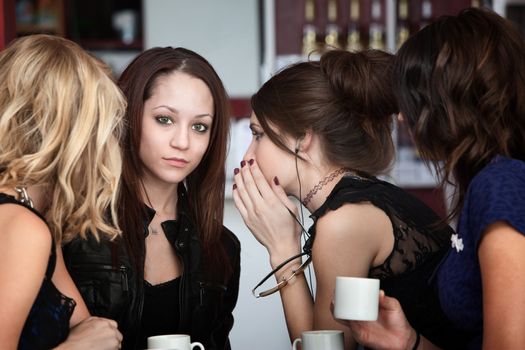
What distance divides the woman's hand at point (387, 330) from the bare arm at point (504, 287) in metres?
0.37

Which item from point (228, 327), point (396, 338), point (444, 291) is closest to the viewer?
point (444, 291)

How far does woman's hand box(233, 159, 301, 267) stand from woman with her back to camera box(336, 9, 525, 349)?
2.02 ft

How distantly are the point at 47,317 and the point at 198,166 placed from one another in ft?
2.97

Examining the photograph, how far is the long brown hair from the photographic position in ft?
6.95

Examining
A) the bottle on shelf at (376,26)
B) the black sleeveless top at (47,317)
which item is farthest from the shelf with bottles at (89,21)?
the black sleeveless top at (47,317)

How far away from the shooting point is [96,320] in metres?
1.65

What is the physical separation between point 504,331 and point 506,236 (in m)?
0.15

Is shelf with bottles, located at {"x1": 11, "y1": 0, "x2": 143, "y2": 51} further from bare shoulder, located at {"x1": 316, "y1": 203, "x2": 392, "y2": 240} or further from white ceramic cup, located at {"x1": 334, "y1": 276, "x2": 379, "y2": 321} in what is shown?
white ceramic cup, located at {"x1": 334, "y1": 276, "x2": 379, "y2": 321}

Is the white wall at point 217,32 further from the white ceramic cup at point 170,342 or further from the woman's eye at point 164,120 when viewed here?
the white ceramic cup at point 170,342

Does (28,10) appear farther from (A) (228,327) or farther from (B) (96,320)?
(B) (96,320)

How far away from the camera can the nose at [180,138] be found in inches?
82.4

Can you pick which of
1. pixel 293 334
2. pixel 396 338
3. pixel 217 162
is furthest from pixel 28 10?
pixel 396 338

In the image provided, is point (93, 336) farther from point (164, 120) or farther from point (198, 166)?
point (198, 166)

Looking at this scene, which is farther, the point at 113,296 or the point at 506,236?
the point at 113,296
